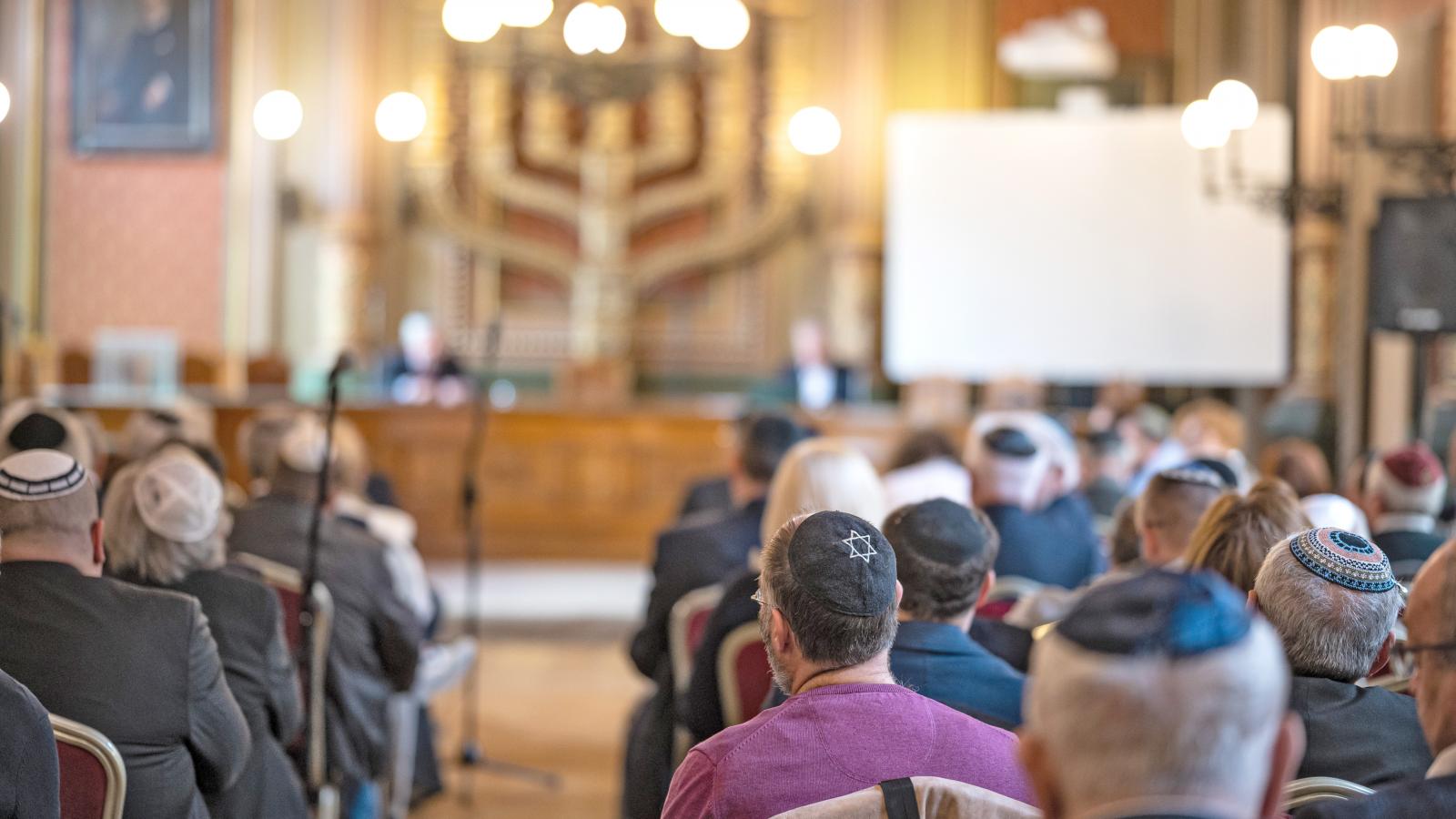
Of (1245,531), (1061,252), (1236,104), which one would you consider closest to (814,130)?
(1061,252)

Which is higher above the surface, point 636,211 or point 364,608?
point 636,211

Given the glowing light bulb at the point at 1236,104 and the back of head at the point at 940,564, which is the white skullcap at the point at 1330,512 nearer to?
the back of head at the point at 940,564

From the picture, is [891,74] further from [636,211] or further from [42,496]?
[42,496]

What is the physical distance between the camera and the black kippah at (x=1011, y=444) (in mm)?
3828

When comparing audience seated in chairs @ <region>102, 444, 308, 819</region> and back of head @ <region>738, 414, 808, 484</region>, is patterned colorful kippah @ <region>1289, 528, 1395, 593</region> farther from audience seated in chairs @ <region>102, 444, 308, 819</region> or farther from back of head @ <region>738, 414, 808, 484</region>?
back of head @ <region>738, 414, 808, 484</region>

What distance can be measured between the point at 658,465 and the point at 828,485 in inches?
246

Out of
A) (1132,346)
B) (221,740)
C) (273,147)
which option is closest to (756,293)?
(1132,346)

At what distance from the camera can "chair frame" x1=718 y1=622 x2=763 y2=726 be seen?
8.95 feet

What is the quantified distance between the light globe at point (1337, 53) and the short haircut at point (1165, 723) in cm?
539

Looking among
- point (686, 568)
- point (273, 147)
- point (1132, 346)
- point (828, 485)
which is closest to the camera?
point (828, 485)

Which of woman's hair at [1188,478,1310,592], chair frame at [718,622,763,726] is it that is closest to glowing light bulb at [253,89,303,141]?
chair frame at [718,622,763,726]

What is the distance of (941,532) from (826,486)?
593 mm

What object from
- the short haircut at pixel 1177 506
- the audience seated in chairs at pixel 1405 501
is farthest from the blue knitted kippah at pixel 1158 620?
the audience seated in chairs at pixel 1405 501

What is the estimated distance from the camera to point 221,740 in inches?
91.2
